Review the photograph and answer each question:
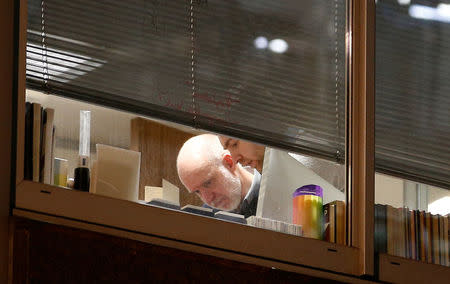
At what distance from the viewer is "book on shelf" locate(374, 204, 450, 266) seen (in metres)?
2.44

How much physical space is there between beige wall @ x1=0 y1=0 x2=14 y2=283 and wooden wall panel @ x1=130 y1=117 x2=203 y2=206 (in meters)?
0.29

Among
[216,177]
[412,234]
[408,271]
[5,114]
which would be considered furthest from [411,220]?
[5,114]

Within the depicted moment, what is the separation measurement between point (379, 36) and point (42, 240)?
1.04 meters

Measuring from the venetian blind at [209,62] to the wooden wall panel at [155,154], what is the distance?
0.05 meters

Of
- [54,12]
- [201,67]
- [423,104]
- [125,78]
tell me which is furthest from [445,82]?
[54,12]

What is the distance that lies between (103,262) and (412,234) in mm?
814

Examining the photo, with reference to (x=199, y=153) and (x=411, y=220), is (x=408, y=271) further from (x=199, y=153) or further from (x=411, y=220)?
(x=199, y=153)

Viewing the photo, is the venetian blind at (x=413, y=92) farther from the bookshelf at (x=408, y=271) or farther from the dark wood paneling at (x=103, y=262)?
the dark wood paneling at (x=103, y=262)

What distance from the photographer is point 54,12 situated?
7.36 feet

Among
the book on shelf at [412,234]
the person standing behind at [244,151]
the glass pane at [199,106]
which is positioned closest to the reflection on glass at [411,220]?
the book on shelf at [412,234]

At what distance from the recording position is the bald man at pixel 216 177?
90.3 inches

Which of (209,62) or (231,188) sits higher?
(209,62)

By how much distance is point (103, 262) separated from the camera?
2.10 m

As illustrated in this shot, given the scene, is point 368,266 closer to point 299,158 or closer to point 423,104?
point 299,158
